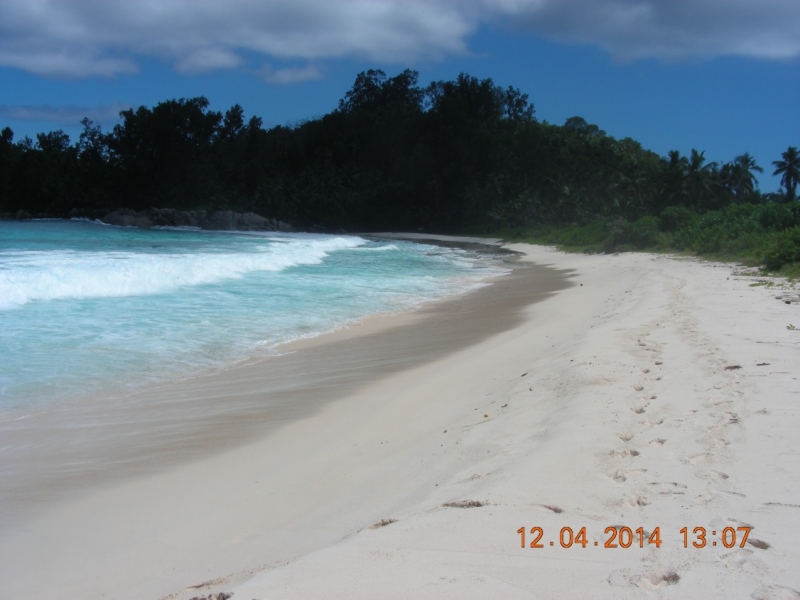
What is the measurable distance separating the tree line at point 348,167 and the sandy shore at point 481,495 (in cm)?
5961

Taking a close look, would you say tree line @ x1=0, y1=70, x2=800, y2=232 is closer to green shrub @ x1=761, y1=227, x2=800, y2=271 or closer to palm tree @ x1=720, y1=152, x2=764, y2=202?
palm tree @ x1=720, y1=152, x2=764, y2=202

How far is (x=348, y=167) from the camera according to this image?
83.6 m

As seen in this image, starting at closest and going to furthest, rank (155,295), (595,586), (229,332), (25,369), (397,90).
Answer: (595,586) < (25,369) < (229,332) < (155,295) < (397,90)

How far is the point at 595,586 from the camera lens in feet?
8.17

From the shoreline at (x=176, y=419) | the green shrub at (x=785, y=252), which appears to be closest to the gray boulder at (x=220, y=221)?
the green shrub at (x=785, y=252)

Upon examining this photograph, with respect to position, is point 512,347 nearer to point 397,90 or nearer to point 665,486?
point 665,486

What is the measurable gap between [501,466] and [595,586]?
1.36 meters

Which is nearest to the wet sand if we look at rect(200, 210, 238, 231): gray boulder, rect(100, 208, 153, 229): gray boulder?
rect(200, 210, 238, 231): gray boulder

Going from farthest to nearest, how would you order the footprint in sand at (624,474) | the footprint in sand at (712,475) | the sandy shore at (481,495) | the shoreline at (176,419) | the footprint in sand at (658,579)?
the shoreline at (176,419)
the footprint in sand at (624,474)
the footprint in sand at (712,475)
the sandy shore at (481,495)
the footprint in sand at (658,579)

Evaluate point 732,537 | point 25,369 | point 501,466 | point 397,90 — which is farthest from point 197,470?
point 397,90

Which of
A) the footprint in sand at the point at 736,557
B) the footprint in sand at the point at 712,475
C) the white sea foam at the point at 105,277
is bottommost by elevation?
the white sea foam at the point at 105,277

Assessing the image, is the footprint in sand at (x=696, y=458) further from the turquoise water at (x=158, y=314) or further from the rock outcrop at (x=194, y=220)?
the rock outcrop at (x=194, y=220)

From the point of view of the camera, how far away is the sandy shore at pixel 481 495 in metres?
2.62

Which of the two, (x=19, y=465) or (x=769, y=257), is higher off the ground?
(x=769, y=257)
